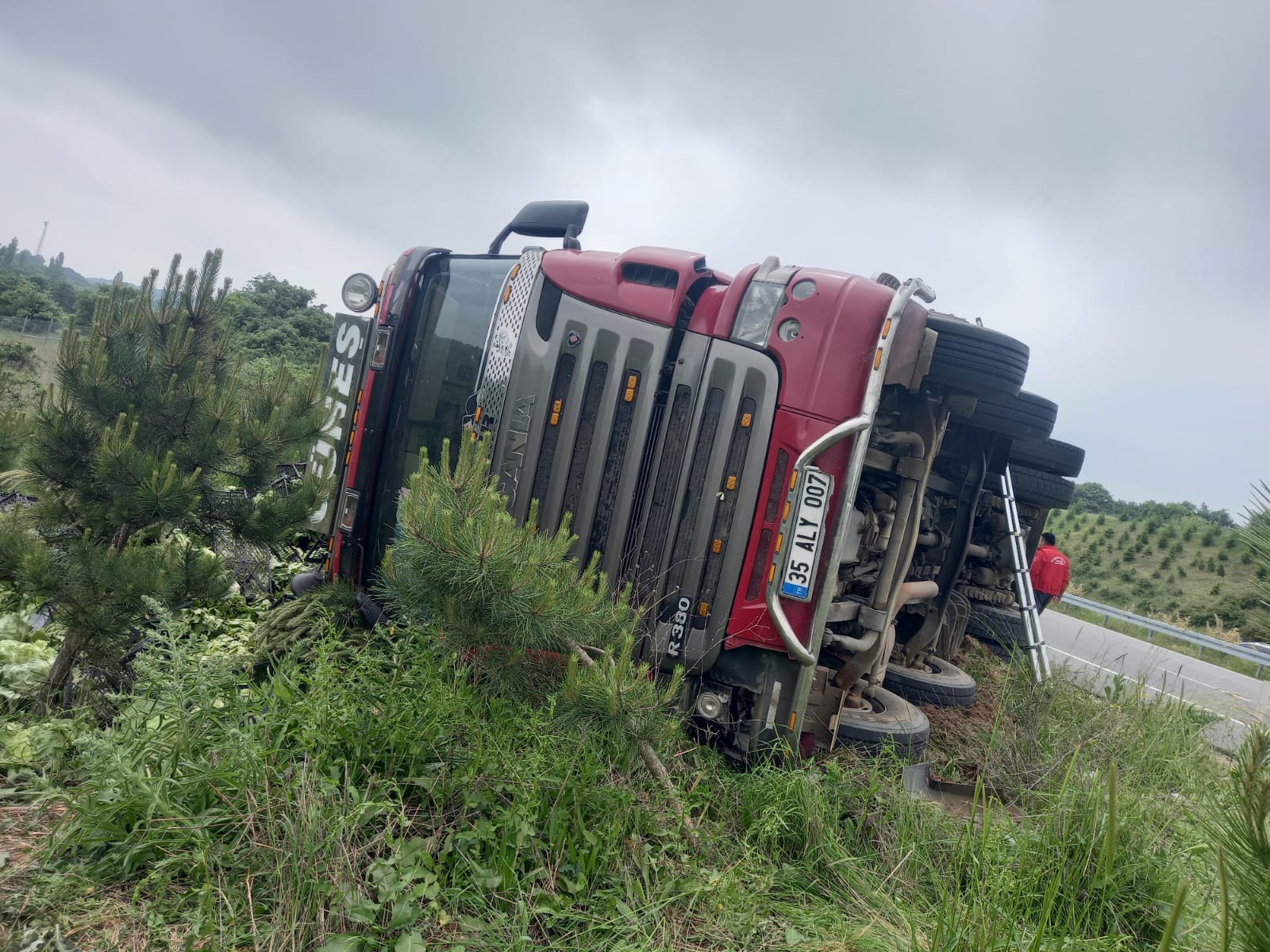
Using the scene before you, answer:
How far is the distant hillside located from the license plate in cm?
1474

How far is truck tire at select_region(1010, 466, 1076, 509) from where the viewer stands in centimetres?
592

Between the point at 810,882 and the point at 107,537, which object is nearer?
the point at 810,882

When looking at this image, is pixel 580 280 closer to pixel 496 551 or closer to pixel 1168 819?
pixel 496 551

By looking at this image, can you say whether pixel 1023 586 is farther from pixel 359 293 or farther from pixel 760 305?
pixel 359 293

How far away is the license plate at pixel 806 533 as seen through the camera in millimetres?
3260

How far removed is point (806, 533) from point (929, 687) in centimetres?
197

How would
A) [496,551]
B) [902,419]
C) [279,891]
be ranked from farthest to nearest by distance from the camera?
[902,419] < [496,551] < [279,891]

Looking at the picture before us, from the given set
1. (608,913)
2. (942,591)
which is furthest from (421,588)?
(942,591)

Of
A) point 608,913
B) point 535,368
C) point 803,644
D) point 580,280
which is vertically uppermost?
point 580,280

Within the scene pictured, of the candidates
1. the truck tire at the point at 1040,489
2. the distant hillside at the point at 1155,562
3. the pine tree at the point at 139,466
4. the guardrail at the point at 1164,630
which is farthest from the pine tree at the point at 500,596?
the distant hillside at the point at 1155,562

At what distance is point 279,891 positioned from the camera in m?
2.05

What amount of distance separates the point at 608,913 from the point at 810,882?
0.85 meters

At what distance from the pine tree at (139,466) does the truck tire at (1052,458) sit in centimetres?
523

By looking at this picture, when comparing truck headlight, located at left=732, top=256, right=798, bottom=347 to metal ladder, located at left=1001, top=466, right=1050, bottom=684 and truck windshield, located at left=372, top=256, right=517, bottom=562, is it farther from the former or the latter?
metal ladder, located at left=1001, top=466, right=1050, bottom=684
